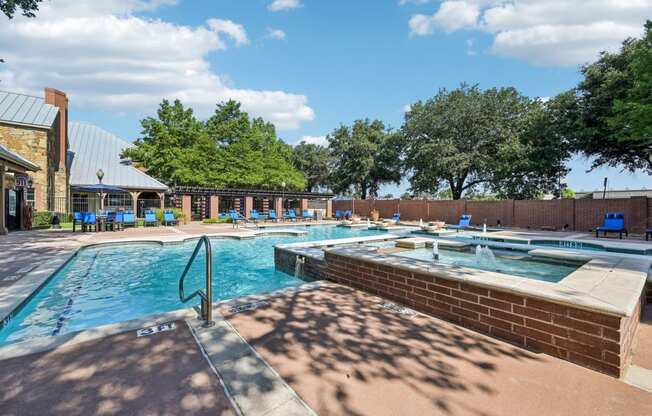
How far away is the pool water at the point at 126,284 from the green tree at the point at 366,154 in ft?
78.9

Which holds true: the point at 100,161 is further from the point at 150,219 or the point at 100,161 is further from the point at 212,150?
the point at 150,219

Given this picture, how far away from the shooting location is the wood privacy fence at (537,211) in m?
14.2

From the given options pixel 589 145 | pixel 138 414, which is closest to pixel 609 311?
pixel 138 414

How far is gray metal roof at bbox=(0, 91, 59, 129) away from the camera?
15.6m

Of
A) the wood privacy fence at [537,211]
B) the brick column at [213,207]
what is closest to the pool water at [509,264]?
the wood privacy fence at [537,211]

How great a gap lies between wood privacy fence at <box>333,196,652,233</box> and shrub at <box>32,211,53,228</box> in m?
21.7

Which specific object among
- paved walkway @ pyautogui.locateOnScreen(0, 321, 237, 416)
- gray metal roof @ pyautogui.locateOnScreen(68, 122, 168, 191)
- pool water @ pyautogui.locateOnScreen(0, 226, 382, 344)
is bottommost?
pool water @ pyautogui.locateOnScreen(0, 226, 382, 344)

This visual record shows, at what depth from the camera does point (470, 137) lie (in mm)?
25750

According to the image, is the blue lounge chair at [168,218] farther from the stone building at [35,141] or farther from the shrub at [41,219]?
the stone building at [35,141]

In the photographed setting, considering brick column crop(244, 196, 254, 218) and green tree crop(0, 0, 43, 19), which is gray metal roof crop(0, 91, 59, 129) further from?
brick column crop(244, 196, 254, 218)

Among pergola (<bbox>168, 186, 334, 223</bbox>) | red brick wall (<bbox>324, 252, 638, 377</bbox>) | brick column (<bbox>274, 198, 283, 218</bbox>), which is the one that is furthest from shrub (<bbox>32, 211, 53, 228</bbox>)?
red brick wall (<bbox>324, 252, 638, 377</bbox>)

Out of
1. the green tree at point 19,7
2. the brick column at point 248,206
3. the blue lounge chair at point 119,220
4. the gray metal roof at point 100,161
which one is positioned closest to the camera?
the green tree at point 19,7

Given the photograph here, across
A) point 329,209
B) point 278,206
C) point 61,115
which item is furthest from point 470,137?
point 61,115

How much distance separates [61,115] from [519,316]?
27.3 metres
